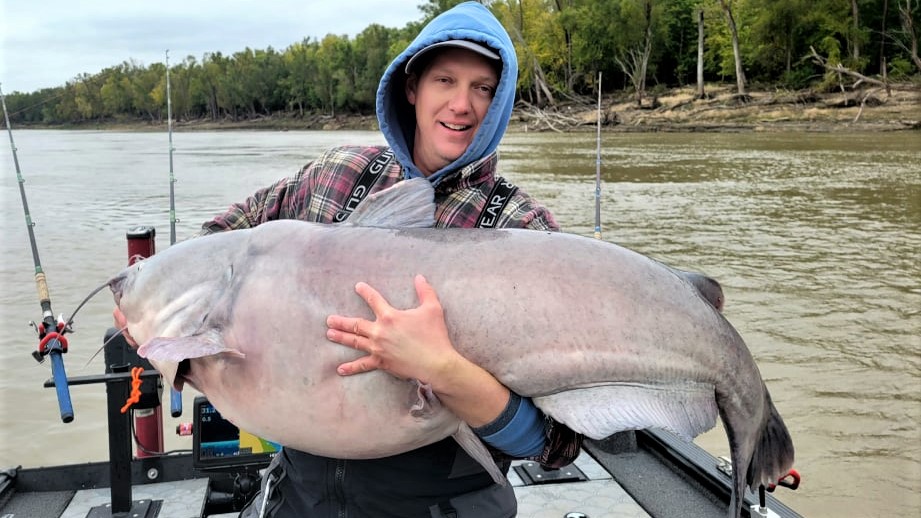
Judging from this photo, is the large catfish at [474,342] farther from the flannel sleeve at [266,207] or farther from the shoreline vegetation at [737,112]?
the shoreline vegetation at [737,112]

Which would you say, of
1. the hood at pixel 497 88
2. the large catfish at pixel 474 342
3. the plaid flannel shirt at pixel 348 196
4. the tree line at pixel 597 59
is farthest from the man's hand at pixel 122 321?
the tree line at pixel 597 59

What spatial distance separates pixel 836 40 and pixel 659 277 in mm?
41409


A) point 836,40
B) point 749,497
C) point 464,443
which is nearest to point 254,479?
→ point 464,443

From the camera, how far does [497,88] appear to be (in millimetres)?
1875

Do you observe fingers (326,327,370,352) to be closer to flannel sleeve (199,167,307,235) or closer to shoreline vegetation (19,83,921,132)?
flannel sleeve (199,167,307,235)

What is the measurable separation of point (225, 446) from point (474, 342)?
6.15ft

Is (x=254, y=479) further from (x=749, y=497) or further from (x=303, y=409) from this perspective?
(x=749, y=497)

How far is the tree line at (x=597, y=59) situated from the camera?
3694cm

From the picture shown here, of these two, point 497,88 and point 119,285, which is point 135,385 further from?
point 497,88

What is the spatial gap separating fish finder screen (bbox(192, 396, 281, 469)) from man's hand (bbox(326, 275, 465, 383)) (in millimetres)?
1679

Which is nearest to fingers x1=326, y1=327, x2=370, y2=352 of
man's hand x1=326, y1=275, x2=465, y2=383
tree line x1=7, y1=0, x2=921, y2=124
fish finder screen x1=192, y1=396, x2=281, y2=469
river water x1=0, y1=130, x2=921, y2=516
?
man's hand x1=326, y1=275, x2=465, y2=383

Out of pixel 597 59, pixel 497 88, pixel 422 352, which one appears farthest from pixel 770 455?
pixel 597 59

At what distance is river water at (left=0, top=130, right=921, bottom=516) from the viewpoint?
5.06 m

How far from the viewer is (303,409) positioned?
153cm
